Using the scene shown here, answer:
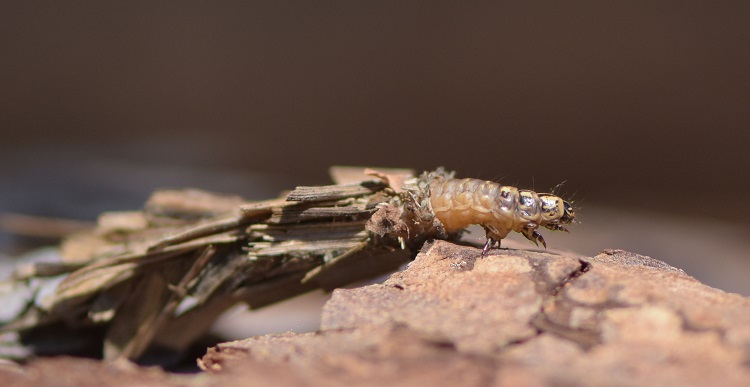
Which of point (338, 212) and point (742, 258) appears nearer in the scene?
point (338, 212)

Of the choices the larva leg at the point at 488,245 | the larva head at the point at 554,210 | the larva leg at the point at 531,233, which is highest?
the larva head at the point at 554,210

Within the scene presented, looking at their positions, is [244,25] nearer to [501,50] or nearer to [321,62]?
[321,62]

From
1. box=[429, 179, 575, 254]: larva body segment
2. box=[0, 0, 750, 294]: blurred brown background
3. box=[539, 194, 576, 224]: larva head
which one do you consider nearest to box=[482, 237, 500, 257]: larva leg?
box=[429, 179, 575, 254]: larva body segment

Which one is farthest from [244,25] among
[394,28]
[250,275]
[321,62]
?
[250,275]

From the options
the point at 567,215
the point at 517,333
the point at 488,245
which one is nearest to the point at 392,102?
the point at 567,215

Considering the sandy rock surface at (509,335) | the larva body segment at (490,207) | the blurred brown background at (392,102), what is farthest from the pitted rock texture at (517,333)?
the blurred brown background at (392,102)

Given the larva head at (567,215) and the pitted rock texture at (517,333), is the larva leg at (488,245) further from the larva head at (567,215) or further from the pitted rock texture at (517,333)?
the larva head at (567,215)

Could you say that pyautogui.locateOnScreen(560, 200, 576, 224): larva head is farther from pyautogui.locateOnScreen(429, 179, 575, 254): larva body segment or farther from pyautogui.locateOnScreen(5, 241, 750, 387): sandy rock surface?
pyautogui.locateOnScreen(5, 241, 750, 387): sandy rock surface
